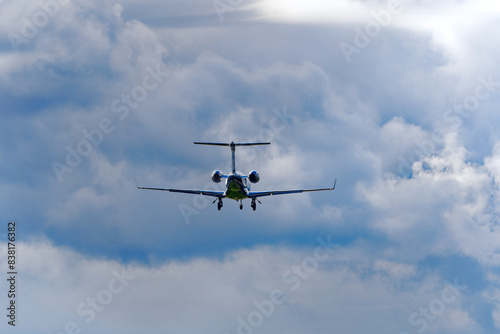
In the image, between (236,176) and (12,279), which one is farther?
(12,279)

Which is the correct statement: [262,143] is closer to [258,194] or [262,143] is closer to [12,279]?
[258,194]

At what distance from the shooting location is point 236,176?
15562 centimetres

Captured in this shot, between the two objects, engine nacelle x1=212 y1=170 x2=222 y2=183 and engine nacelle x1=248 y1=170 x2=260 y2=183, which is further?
engine nacelle x1=248 y1=170 x2=260 y2=183

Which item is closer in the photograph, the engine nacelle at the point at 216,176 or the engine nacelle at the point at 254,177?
the engine nacelle at the point at 216,176

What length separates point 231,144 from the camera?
161750 mm

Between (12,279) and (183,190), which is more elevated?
(183,190)

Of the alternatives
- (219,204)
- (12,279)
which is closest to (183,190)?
(219,204)

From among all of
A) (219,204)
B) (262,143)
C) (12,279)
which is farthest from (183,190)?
(12,279)

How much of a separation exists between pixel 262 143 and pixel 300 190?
14226 millimetres

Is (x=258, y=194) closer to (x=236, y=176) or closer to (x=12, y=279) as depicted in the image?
(x=236, y=176)

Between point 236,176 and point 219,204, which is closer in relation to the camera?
point 236,176

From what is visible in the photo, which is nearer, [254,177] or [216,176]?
[216,176]

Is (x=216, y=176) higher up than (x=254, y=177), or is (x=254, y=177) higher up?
(x=216, y=176)

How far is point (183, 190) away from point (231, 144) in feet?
46.4
